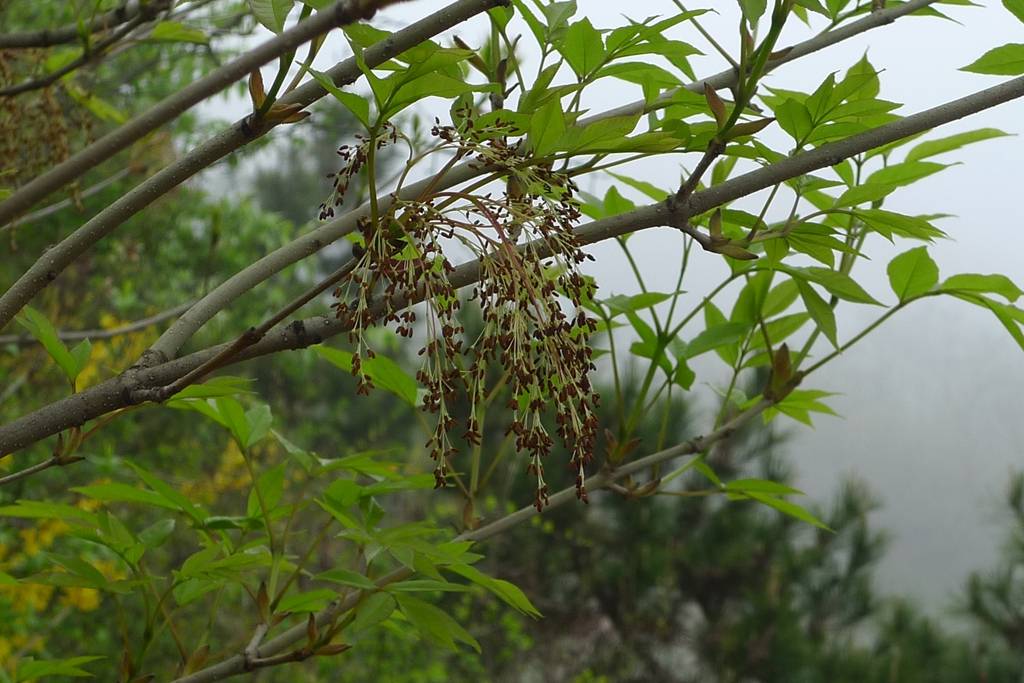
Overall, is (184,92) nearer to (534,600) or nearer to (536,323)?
(536,323)

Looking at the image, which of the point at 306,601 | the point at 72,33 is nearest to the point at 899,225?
the point at 306,601

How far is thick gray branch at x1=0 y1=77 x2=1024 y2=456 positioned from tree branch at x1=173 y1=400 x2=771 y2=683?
0.50 ft

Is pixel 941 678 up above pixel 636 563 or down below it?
below

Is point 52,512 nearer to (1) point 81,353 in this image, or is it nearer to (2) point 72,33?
(1) point 81,353

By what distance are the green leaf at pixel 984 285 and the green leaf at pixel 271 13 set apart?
40 cm

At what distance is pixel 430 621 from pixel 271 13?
32 centimetres

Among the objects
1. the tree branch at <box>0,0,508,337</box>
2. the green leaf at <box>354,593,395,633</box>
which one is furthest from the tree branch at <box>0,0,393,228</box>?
the green leaf at <box>354,593,395,633</box>

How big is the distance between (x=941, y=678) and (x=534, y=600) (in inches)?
55.2

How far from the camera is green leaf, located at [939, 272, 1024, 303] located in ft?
1.91

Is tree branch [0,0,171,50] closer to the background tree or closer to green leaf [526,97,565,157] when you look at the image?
the background tree

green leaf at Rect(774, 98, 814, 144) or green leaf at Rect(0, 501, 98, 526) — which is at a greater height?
green leaf at Rect(774, 98, 814, 144)

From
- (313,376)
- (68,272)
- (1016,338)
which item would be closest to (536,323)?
(1016,338)

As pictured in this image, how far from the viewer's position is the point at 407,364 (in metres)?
5.61

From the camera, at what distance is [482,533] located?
0.60 metres
